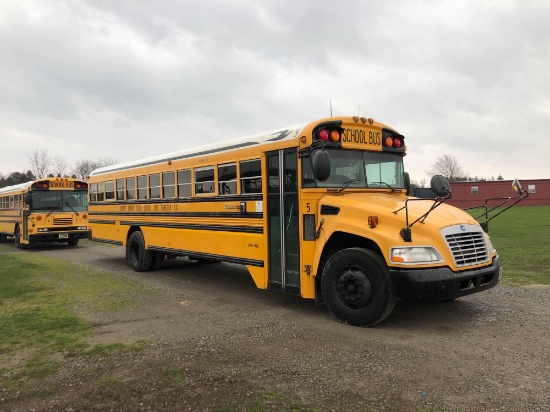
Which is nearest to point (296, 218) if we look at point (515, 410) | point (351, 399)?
point (351, 399)

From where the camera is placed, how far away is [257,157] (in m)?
6.33

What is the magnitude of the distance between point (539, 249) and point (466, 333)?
329 inches

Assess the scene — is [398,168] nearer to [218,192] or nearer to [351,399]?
[218,192]

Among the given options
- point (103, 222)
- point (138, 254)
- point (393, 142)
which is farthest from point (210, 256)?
point (103, 222)

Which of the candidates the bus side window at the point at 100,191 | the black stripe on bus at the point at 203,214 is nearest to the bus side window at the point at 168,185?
the black stripe on bus at the point at 203,214

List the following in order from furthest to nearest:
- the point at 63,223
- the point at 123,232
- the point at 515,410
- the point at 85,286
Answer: the point at 63,223 → the point at 123,232 → the point at 85,286 → the point at 515,410

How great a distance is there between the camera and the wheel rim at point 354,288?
16.2ft

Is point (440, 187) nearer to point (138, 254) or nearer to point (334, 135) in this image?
point (334, 135)

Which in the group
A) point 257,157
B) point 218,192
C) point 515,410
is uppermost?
point 257,157

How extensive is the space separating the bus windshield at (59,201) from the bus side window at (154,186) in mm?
9038

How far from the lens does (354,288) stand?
5.03 m

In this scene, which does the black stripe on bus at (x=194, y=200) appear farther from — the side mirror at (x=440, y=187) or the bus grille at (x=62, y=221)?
the bus grille at (x=62, y=221)

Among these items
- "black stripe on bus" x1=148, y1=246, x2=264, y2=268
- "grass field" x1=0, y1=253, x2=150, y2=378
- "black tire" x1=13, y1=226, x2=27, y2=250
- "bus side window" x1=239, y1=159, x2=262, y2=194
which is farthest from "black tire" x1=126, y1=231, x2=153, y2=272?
"black tire" x1=13, y1=226, x2=27, y2=250

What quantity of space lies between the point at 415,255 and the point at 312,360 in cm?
160
